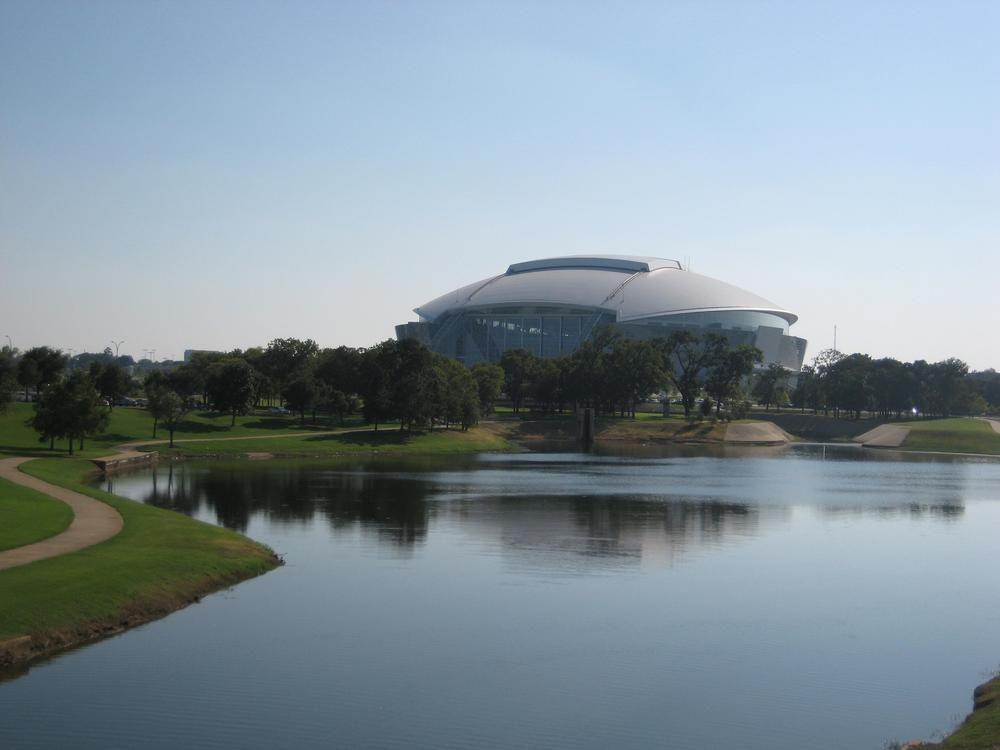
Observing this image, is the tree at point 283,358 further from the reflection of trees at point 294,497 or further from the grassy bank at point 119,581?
the grassy bank at point 119,581

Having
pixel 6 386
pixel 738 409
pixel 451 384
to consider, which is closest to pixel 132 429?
pixel 6 386

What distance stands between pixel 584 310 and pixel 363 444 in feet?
274

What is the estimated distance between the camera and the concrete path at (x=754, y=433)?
10581 cm

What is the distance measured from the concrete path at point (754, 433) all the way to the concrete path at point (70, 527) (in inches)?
3020

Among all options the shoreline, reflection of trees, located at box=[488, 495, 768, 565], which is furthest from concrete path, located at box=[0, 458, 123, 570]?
reflection of trees, located at box=[488, 495, 768, 565]

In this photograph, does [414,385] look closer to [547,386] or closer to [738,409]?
[547,386]

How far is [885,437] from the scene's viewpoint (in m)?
112

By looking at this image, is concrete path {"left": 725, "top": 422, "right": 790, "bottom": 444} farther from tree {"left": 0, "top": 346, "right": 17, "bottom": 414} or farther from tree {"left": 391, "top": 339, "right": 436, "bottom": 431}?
tree {"left": 0, "top": 346, "right": 17, "bottom": 414}

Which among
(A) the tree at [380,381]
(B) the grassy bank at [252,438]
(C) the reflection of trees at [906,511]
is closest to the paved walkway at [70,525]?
(B) the grassy bank at [252,438]

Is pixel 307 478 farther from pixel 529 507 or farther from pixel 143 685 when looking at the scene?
pixel 143 685

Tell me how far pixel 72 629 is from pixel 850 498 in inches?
1637

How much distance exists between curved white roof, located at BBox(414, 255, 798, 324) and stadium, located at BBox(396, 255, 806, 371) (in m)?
0.15

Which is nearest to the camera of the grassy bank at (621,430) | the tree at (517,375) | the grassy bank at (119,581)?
the grassy bank at (119,581)

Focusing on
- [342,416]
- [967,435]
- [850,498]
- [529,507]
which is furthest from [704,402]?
[529,507]
